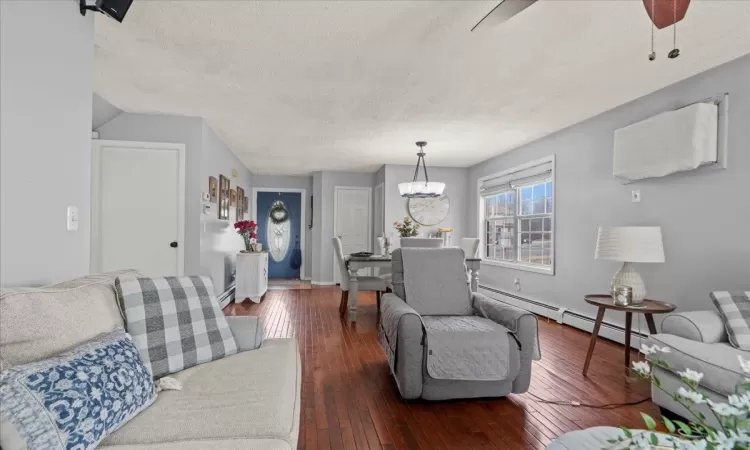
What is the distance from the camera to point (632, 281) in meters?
2.86

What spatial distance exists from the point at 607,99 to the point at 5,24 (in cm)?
407

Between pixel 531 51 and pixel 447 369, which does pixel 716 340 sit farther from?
pixel 531 51

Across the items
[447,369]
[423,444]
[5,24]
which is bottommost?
[423,444]

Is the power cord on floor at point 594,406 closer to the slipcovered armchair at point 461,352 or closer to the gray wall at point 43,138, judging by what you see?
the slipcovered armchair at point 461,352

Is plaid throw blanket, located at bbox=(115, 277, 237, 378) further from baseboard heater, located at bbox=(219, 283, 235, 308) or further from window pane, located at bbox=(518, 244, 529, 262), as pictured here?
window pane, located at bbox=(518, 244, 529, 262)

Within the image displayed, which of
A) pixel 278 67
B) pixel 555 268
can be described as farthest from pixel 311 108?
pixel 555 268

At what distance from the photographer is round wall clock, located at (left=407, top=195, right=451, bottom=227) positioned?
688cm

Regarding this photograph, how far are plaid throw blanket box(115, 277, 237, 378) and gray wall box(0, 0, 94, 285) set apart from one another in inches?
15.6

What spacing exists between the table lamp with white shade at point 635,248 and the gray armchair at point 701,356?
49 centimetres

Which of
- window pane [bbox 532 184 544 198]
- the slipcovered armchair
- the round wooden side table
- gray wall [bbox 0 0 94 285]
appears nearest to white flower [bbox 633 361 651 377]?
the slipcovered armchair

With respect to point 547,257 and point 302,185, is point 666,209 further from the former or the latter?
point 302,185

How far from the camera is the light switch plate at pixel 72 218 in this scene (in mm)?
1884

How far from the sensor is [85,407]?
41.1 inches

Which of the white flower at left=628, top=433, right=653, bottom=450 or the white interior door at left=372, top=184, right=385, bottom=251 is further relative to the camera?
the white interior door at left=372, top=184, right=385, bottom=251
